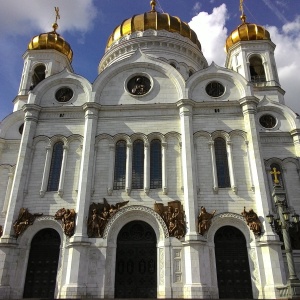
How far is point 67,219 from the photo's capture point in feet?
58.9

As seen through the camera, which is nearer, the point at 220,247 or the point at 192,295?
the point at 192,295

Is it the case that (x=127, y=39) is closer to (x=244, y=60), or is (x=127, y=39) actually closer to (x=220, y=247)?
(x=244, y=60)

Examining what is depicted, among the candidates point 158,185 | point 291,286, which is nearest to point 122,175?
point 158,185

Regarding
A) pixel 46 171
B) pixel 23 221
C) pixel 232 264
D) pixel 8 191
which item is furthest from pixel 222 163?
pixel 8 191

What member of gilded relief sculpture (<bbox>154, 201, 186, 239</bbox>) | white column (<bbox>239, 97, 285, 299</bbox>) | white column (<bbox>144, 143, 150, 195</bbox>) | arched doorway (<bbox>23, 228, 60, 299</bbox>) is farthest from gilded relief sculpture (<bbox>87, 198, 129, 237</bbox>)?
white column (<bbox>239, 97, 285, 299</bbox>)

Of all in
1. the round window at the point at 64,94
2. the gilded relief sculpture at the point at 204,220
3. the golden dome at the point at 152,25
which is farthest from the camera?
the golden dome at the point at 152,25

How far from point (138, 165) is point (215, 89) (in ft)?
23.7

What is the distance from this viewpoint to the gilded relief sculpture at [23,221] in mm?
18000

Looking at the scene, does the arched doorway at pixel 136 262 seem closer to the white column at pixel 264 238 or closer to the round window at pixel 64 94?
the white column at pixel 264 238

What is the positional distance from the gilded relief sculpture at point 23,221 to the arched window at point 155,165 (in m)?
6.65

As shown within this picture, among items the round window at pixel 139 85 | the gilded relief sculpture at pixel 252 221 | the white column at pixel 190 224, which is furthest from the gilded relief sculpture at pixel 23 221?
the gilded relief sculpture at pixel 252 221

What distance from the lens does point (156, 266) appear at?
17297mm

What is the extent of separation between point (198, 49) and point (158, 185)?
17.9m

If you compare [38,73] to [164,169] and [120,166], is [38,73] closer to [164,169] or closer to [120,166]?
[120,166]
